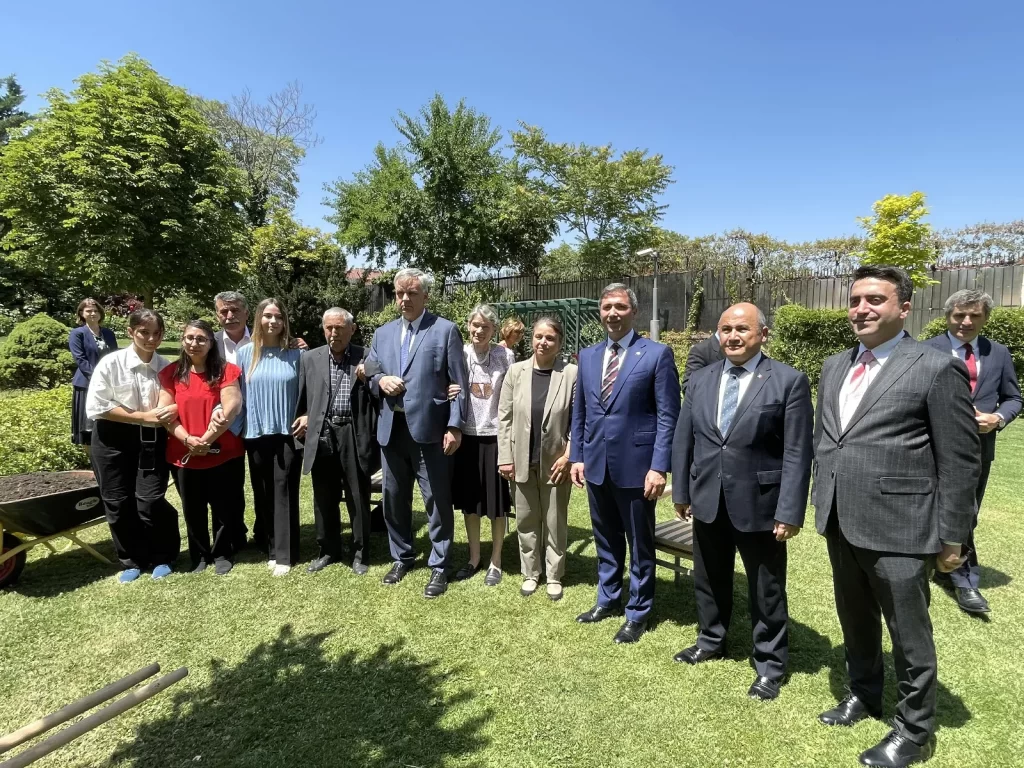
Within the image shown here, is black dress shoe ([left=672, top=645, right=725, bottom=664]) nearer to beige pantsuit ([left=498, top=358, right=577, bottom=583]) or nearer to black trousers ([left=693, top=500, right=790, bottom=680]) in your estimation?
black trousers ([left=693, top=500, right=790, bottom=680])

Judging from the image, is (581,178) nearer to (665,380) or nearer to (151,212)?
(151,212)

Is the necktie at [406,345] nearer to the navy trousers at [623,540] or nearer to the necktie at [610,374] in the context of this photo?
the necktie at [610,374]

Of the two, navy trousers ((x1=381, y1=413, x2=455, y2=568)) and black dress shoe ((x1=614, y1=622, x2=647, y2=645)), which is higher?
navy trousers ((x1=381, y1=413, x2=455, y2=568))

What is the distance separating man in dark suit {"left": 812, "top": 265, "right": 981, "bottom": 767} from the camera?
2.22m

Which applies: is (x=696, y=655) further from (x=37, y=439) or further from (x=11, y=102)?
(x=11, y=102)

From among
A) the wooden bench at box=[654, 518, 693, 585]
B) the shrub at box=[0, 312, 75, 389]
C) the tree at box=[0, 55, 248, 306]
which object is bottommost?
the wooden bench at box=[654, 518, 693, 585]

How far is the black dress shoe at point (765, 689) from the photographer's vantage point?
2.87m

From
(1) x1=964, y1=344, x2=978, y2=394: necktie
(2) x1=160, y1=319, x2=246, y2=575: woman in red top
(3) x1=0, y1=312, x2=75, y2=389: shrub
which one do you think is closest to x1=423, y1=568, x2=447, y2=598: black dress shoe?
(2) x1=160, y1=319, x2=246, y2=575: woman in red top

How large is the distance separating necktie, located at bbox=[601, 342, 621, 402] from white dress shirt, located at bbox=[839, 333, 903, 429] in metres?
1.28

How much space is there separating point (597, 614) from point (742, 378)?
73.1 inches

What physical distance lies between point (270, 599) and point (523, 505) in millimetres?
1936

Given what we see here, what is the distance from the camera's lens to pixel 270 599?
13.2 ft

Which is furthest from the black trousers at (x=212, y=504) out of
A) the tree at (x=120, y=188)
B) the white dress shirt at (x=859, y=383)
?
the tree at (x=120, y=188)

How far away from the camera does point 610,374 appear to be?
11.5 ft
